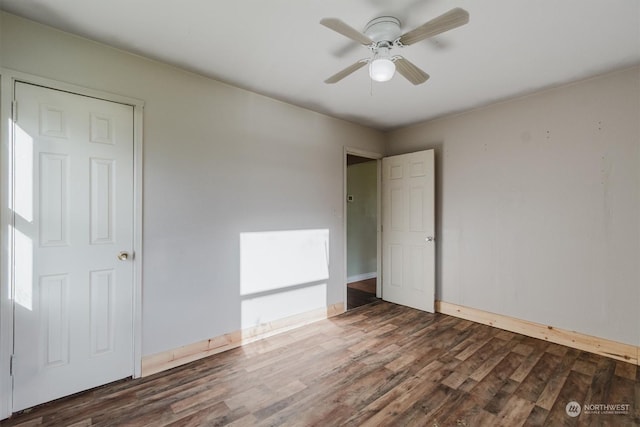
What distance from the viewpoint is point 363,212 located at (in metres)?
5.55

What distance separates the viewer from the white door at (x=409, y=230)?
11.9ft

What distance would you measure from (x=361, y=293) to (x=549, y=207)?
9.07 feet

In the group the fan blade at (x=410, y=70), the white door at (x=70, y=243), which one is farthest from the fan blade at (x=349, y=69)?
the white door at (x=70, y=243)

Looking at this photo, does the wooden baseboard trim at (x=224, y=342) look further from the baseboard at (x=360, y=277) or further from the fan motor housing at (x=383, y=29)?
the fan motor housing at (x=383, y=29)

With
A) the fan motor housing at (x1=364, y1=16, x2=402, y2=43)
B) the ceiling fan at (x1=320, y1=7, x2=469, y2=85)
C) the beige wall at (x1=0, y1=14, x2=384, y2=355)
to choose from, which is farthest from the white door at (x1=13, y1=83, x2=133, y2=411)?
the fan motor housing at (x1=364, y1=16, x2=402, y2=43)

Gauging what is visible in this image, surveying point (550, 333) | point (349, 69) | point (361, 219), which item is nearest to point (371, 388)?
point (550, 333)

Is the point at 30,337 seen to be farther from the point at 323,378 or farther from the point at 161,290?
the point at 323,378

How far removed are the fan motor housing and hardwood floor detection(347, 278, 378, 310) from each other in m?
3.17

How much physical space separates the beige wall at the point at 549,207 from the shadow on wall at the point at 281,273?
1650 mm

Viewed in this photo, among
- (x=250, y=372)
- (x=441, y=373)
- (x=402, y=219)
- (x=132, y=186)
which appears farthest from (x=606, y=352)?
(x=132, y=186)

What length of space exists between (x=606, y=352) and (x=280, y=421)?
2.92 m

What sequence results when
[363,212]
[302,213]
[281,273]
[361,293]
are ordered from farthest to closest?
1. [363,212]
2. [361,293]
3. [302,213]
4. [281,273]

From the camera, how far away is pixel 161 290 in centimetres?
231

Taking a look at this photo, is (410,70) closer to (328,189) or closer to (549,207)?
(328,189)
